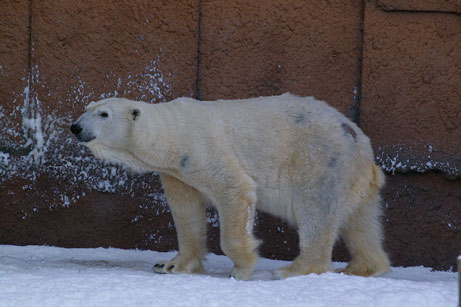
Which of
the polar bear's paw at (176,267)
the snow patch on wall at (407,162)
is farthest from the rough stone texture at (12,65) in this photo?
the snow patch on wall at (407,162)

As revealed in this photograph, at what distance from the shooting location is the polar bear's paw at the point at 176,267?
396 cm

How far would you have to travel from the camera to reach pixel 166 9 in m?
4.66

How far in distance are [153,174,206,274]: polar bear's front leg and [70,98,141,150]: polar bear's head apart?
0.39 meters

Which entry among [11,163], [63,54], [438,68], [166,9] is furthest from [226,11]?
[11,163]

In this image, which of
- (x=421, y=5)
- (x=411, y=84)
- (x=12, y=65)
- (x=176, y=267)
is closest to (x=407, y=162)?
(x=411, y=84)

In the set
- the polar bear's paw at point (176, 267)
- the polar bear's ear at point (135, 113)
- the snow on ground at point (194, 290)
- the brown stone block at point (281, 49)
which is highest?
the brown stone block at point (281, 49)

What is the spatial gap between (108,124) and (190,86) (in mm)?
1052

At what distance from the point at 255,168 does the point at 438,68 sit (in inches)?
58.2

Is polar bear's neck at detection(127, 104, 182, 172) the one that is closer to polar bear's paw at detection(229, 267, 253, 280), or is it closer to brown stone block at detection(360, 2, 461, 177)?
polar bear's paw at detection(229, 267, 253, 280)

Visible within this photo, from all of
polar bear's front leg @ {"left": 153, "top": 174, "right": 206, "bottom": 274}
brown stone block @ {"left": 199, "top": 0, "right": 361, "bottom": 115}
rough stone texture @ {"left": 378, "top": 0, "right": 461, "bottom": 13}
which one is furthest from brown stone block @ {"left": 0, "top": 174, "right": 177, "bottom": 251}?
rough stone texture @ {"left": 378, "top": 0, "right": 461, "bottom": 13}

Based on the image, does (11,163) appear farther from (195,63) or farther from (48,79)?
(195,63)

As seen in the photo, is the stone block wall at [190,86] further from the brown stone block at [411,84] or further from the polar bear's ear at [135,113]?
the polar bear's ear at [135,113]

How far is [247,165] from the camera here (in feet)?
12.9

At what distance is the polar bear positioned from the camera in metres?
3.79
